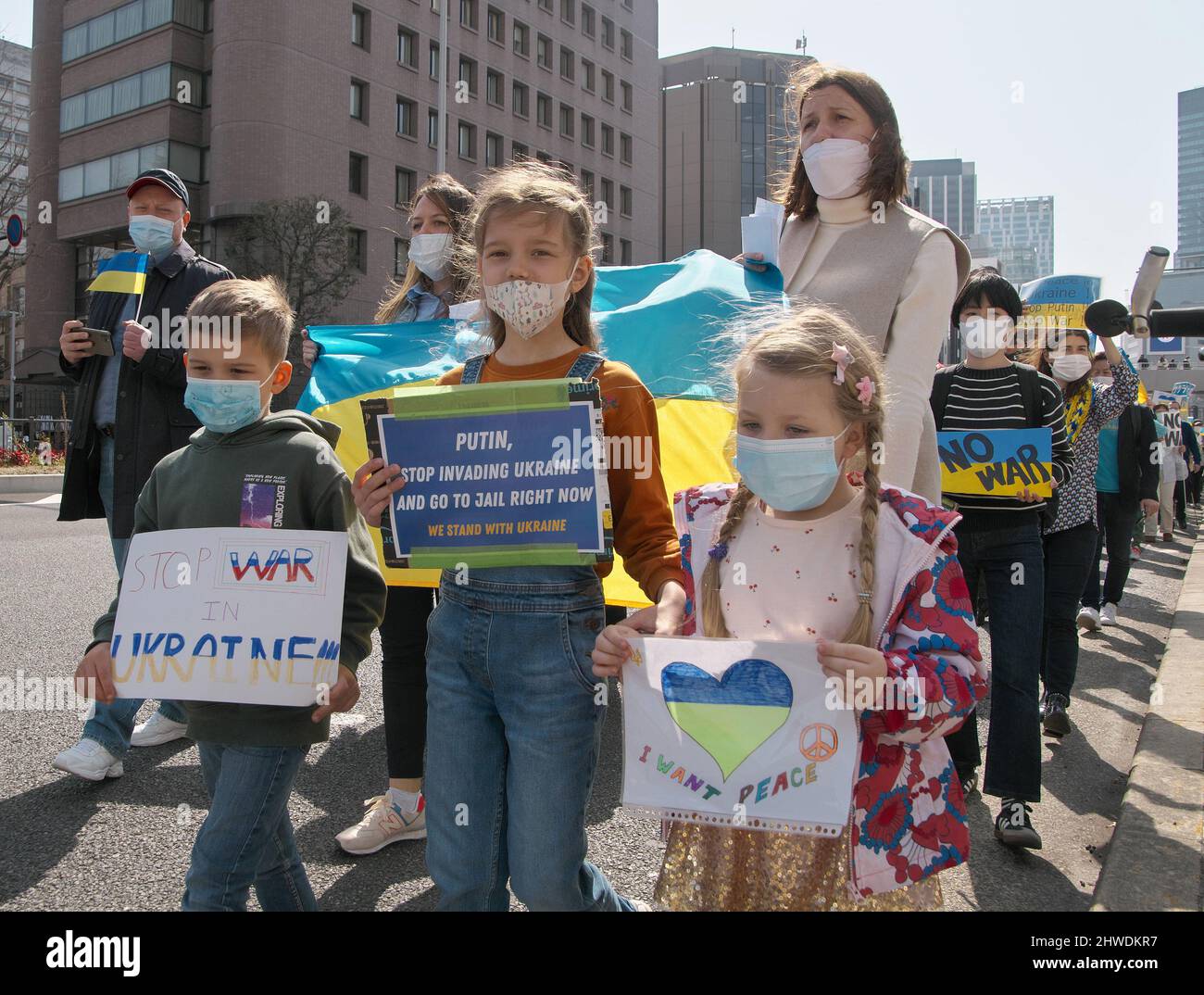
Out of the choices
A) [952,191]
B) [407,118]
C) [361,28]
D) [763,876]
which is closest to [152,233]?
[763,876]

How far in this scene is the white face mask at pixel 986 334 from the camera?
429cm

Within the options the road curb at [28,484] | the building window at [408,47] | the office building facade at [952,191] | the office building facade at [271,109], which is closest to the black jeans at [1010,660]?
the road curb at [28,484]

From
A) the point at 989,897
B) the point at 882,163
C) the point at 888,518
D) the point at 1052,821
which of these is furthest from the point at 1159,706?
the point at 888,518

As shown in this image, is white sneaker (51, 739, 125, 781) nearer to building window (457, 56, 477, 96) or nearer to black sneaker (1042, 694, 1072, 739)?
black sneaker (1042, 694, 1072, 739)

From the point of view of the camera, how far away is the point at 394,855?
11.9 ft

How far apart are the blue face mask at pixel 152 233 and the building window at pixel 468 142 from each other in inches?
1897

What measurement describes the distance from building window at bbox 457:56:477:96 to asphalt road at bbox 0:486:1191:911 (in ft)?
158

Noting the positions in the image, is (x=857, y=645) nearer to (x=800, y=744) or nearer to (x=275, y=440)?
(x=800, y=744)

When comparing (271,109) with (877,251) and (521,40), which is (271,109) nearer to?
(521,40)

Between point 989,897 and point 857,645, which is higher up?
point 857,645

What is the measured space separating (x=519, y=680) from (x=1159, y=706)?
4.69 meters

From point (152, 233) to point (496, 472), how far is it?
280cm

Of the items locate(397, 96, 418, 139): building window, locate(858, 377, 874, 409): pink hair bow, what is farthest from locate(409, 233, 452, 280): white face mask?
locate(397, 96, 418, 139): building window

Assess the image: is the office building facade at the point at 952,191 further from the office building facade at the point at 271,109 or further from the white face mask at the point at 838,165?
the white face mask at the point at 838,165
